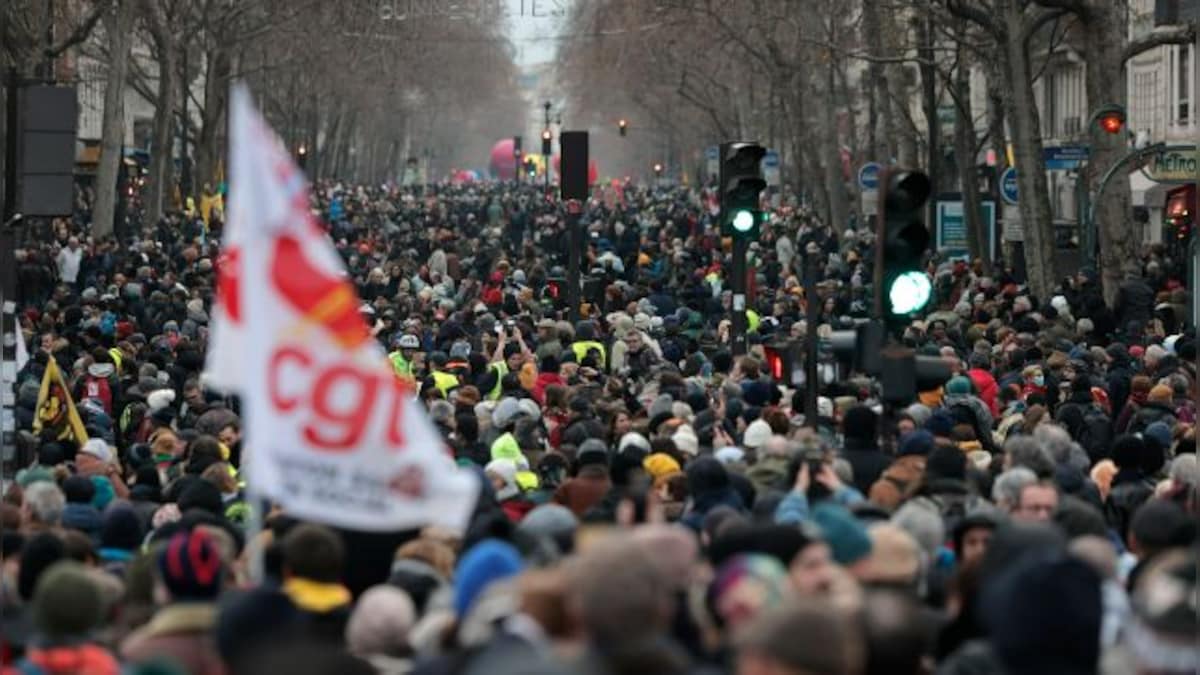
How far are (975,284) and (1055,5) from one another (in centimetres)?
454

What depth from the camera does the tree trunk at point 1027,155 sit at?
38.1 meters

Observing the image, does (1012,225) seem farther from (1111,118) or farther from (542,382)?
(542,382)

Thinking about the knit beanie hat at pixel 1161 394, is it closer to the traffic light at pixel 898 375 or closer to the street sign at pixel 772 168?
the traffic light at pixel 898 375

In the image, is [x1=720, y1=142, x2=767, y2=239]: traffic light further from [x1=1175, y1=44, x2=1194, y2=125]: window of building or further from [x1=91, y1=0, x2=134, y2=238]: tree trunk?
[x1=1175, y1=44, x2=1194, y2=125]: window of building

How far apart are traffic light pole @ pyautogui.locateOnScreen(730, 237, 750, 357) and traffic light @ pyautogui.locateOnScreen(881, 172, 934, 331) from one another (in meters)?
8.98

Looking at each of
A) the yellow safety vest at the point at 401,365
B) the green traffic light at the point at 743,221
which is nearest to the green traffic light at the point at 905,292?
the green traffic light at the point at 743,221

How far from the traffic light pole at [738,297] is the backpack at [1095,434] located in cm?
561

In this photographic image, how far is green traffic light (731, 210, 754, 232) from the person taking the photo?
2411 centimetres

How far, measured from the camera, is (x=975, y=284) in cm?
3831

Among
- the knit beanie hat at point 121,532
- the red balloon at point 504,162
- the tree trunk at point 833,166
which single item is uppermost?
the red balloon at point 504,162

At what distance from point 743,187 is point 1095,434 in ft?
17.5

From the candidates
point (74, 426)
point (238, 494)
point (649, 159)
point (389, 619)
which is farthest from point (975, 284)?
point (649, 159)

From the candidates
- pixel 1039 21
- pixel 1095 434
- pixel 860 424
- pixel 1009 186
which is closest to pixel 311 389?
pixel 860 424

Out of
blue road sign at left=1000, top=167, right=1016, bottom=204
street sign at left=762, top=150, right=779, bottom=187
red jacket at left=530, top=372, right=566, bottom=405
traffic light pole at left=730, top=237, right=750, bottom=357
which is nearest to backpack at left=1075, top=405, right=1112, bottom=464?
red jacket at left=530, top=372, right=566, bottom=405
